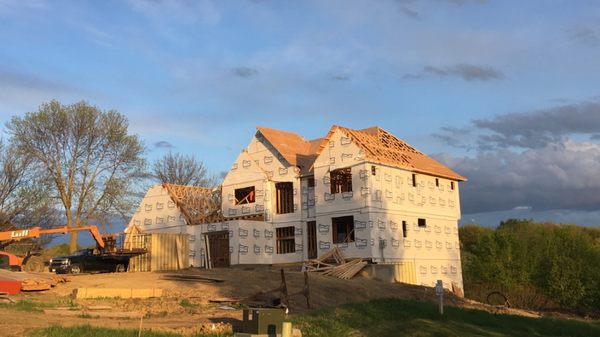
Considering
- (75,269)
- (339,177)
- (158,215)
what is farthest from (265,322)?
(158,215)

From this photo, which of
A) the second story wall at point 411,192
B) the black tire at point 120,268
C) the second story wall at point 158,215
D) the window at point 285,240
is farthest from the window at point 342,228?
the black tire at point 120,268

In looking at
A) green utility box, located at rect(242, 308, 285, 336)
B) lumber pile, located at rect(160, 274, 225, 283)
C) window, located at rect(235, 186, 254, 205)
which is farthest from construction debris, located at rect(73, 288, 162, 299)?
window, located at rect(235, 186, 254, 205)

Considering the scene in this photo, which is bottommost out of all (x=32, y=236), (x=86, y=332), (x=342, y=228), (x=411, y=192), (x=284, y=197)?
(x=86, y=332)

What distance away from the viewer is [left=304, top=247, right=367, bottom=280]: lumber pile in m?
33.8

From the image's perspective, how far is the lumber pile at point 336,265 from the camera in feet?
111

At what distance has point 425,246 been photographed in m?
42.0

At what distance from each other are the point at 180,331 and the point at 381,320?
24.8 ft

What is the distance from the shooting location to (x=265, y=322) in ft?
55.1

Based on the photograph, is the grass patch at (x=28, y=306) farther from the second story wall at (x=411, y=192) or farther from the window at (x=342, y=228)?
the second story wall at (x=411, y=192)

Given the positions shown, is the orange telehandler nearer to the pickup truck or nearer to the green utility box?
the pickup truck

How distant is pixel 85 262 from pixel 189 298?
1536 cm

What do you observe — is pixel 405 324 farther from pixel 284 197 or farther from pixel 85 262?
pixel 85 262

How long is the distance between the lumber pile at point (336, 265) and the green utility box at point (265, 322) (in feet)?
53.0

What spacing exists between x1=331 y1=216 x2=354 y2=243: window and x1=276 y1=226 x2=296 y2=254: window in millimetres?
3634
